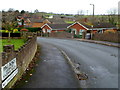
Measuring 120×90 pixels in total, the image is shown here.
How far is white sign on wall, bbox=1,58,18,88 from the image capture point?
22.7 ft

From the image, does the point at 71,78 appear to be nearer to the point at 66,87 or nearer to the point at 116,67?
the point at 66,87

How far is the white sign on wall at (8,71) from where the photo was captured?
6.93 meters

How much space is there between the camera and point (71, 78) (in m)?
9.78

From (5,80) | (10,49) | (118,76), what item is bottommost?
(118,76)

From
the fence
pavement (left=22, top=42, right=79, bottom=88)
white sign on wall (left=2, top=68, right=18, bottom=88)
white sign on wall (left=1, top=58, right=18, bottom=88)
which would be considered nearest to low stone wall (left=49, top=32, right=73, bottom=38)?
the fence

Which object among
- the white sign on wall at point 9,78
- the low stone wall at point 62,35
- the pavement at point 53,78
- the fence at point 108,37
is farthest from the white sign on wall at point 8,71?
the low stone wall at point 62,35

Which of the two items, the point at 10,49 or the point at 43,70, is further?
the point at 43,70

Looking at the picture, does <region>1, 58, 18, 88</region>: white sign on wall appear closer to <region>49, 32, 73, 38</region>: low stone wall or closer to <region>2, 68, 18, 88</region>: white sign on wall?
<region>2, 68, 18, 88</region>: white sign on wall

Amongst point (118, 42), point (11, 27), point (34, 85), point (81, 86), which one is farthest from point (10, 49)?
point (11, 27)

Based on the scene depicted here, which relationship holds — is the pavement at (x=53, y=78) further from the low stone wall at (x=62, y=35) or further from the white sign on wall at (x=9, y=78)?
the low stone wall at (x=62, y=35)

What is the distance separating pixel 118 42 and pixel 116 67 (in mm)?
16349

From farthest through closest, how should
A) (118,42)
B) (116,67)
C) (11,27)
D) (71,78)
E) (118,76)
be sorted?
(11,27) → (118,42) → (116,67) → (118,76) → (71,78)

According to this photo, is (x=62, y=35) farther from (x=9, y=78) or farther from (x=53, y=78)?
(x=9, y=78)

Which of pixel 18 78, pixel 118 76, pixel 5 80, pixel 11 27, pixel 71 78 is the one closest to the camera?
pixel 5 80
